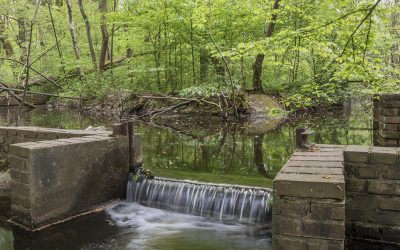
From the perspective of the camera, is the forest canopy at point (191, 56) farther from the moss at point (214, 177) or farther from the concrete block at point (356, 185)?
the concrete block at point (356, 185)

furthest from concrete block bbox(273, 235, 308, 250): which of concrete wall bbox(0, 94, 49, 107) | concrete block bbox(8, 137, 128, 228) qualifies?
concrete wall bbox(0, 94, 49, 107)

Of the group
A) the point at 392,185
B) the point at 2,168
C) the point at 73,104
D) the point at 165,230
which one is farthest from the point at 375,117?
the point at 73,104

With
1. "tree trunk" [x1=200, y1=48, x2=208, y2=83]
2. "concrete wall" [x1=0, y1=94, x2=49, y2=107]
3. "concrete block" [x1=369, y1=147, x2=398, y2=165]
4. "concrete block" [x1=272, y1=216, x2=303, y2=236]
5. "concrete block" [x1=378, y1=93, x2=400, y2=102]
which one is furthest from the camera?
"concrete wall" [x1=0, y1=94, x2=49, y2=107]

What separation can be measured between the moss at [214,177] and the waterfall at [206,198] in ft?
1.64

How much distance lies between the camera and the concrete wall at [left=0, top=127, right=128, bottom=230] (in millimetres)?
5805

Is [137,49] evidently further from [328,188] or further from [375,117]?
[328,188]

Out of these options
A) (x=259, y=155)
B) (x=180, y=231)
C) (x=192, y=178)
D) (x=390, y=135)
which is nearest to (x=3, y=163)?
(x=192, y=178)

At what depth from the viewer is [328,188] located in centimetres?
316

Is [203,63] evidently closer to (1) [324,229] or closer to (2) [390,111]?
(2) [390,111]

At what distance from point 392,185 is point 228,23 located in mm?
15624

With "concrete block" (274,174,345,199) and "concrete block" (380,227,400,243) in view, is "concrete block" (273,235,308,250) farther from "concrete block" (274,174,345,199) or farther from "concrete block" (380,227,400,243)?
"concrete block" (380,227,400,243)

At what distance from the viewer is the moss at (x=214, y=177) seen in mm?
7477

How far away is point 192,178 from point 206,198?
3.51 feet

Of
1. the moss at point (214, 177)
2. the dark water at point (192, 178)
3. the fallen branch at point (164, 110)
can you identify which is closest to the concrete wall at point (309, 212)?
the dark water at point (192, 178)
